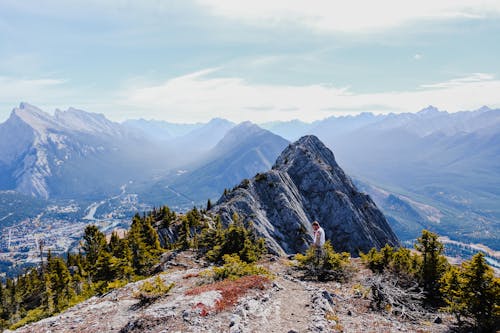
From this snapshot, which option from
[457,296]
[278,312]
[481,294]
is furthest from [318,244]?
[481,294]

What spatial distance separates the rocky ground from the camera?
1939 centimetres

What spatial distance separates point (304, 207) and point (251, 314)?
9064 cm

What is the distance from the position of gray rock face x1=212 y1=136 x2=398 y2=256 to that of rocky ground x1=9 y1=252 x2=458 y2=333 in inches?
1874

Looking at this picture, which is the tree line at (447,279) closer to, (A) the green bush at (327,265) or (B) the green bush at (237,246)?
(A) the green bush at (327,265)

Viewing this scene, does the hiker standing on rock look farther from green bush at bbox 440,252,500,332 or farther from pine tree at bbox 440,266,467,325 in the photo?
green bush at bbox 440,252,500,332

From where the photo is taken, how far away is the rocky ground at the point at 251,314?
1939cm

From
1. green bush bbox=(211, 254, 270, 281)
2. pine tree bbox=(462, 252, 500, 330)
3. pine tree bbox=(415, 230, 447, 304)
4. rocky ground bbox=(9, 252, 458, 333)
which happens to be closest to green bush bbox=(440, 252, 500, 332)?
pine tree bbox=(462, 252, 500, 330)

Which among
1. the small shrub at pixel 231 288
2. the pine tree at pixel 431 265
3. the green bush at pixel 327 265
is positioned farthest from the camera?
the green bush at pixel 327 265

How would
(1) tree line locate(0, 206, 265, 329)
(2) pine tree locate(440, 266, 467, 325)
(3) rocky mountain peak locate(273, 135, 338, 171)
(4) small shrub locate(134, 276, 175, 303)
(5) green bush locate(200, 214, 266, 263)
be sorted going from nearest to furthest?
(2) pine tree locate(440, 266, 467, 325)
(4) small shrub locate(134, 276, 175, 303)
(5) green bush locate(200, 214, 266, 263)
(1) tree line locate(0, 206, 265, 329)
(3) rocky mountain peak locate(273, 135, 338, 171)

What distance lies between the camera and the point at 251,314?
2070 centimetres

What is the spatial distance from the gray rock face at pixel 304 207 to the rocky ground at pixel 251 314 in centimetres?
4761

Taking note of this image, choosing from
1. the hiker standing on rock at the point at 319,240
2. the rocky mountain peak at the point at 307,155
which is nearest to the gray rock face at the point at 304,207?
the rocky mountain peak at the point at 307,155

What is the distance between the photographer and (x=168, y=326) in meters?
18.9

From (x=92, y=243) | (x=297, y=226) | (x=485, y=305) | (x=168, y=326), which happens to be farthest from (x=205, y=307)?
(x=297, y=226)
